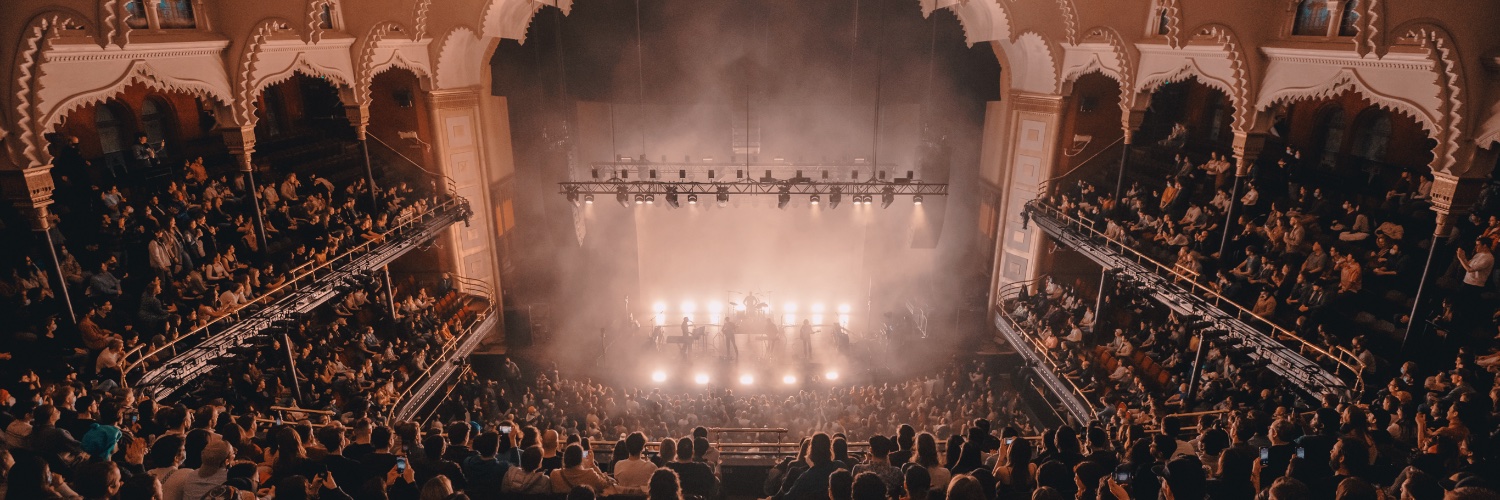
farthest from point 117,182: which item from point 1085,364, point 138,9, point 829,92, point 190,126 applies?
point 1085,364

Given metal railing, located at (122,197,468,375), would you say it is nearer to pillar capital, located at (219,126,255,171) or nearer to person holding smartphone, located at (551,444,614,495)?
pillar capital, located at (219,126,255,171)

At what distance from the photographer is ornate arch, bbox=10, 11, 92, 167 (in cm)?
916

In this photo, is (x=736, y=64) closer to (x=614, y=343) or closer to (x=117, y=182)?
(x=614, y=343)

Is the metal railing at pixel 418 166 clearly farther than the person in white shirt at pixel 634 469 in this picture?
Yes

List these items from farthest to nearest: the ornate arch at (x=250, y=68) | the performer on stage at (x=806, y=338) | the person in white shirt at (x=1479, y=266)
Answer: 1. the performer on stage at (x=806, y=338)
2. the ornate arch at (x=250, y=68)
3. the person in white shirt at (x=1479, y=266)

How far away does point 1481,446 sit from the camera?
746 centimetres

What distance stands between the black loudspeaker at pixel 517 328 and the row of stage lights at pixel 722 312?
5.00m

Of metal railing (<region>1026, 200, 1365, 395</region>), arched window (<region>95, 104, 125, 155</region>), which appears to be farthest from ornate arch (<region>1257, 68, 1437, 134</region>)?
arched window (<region>95, 104, 125, 155</region>)

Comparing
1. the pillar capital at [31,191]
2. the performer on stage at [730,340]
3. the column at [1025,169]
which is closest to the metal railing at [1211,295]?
the column at [1025,169]

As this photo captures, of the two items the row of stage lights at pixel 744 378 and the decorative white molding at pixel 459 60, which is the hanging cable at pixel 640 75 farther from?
the row of stage lights at pixel 744 378

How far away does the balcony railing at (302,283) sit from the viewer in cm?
1024

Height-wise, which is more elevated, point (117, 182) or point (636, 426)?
point (117, 182)

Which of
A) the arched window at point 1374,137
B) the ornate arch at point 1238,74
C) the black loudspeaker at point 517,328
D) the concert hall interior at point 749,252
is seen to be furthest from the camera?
the black loudspeaker at point 517,328

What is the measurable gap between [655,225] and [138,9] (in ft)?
48.3
